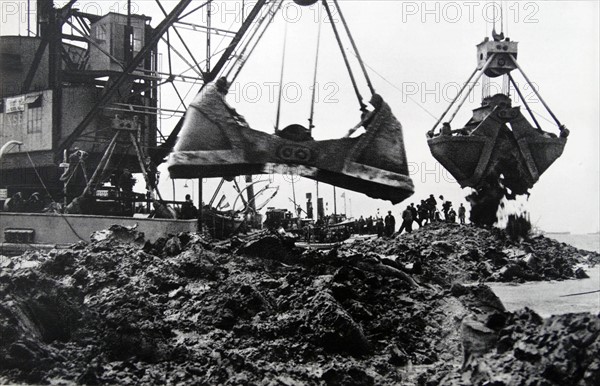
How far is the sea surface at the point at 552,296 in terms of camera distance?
22.7 ft

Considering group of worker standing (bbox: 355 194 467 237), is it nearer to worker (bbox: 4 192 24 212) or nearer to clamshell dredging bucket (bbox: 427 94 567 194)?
clamshell dredging bucket (bbox: 427 94 567 194)

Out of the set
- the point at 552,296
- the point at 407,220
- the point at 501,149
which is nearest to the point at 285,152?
the point at 552,296

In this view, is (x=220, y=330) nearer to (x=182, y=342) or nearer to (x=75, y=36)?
(x=182, y=342)

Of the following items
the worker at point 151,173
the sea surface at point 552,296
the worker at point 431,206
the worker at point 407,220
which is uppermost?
the worker at point 151,173

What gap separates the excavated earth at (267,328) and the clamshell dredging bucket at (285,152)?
1236mm

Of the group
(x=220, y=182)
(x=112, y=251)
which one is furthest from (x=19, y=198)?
(x=220, y=182)

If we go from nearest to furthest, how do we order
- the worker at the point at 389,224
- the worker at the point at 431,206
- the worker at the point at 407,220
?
the worker at the point at 407,220 → the worker at the point at 389,224 → the worker at the point at 431,206

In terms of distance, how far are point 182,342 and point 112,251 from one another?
325cm

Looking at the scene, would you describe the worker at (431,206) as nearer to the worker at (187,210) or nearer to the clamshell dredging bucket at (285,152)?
the worker at (187,210)

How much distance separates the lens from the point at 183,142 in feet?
21.2

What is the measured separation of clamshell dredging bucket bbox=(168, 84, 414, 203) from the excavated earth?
4.06ft

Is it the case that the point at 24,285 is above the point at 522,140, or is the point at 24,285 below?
below

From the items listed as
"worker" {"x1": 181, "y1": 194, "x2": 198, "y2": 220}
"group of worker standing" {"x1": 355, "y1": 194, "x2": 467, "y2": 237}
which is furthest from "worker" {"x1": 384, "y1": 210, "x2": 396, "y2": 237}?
"worker" {"x1": 181, "y1": 194, "x2": 198, "y2": 220}

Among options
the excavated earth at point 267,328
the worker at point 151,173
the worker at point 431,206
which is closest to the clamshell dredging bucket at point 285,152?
the excavated earth at point 267,328
